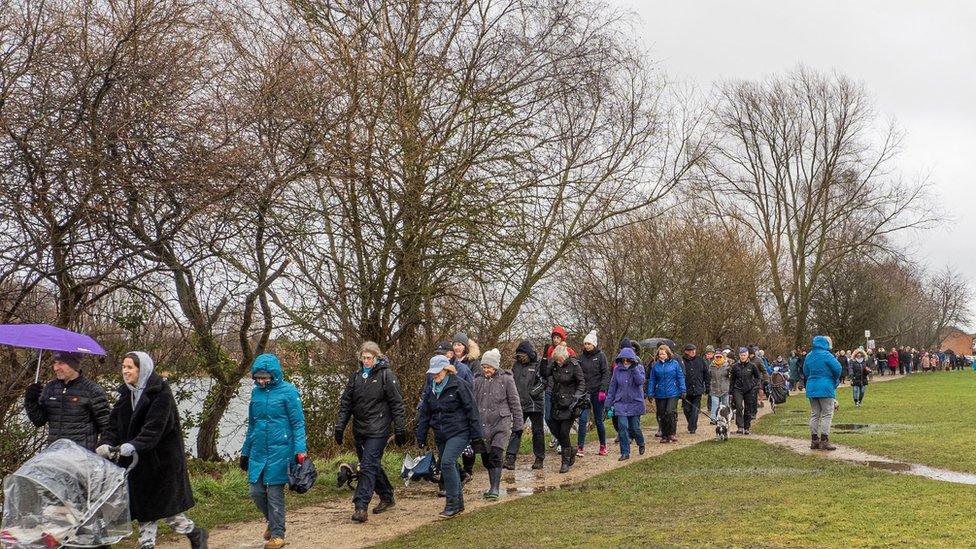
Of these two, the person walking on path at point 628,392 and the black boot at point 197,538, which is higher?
the person walking on path at point 628,392

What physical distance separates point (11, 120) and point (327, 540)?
15.5ft

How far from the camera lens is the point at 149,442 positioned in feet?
23.5

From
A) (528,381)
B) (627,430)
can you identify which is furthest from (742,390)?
(528,381)

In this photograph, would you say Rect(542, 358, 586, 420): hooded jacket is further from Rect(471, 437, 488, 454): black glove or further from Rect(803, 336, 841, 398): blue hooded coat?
Rect(803, 336, 841, 398): blue hooded coat

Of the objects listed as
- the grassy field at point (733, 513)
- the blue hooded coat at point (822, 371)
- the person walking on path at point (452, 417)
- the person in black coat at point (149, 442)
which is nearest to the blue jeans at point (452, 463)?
the person walking on path at point (452, 417)

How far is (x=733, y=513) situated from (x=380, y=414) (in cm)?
358

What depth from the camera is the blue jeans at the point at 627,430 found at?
44.9 ft

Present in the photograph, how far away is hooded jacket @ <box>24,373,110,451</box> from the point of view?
7922mm

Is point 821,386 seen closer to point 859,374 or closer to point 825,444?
point 825,444

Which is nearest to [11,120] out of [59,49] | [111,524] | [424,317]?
[59,49]

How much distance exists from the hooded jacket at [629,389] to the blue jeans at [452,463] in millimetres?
4791

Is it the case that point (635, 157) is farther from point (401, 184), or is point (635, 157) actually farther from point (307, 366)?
point (307, 366)

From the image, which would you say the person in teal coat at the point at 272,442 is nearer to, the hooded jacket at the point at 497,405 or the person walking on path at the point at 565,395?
the hooded jacket at the point at 497,405

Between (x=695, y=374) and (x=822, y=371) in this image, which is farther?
(x=695, y=374)
